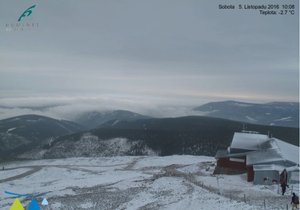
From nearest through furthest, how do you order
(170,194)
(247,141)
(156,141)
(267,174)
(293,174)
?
(170,194) < (293,174) < (267,174) < (247,141) < (156,141)

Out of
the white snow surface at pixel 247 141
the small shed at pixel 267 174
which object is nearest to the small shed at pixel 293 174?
the small shed at pixel 267 174

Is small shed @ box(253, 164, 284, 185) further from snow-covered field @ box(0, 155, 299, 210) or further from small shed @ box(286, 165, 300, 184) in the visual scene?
snow-covered field @ box(0, 155, 299, 210)

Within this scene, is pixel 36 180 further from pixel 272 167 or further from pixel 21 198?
pixel 272 167

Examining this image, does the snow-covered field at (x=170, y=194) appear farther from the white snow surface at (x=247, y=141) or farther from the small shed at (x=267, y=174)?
the white snow surface at (x=247, y=141)

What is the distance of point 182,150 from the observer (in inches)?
4589

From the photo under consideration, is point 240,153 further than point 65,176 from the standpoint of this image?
No

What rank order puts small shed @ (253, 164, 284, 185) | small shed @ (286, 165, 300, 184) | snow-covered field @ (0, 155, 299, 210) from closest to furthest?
1. snow-covered field @ (0, 155, 299, 210)
2. small shed @ (286, 165, 300, 184)
3. small shed @ (253, 164, 284, 185)

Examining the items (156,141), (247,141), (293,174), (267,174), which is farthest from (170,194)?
(156,141)

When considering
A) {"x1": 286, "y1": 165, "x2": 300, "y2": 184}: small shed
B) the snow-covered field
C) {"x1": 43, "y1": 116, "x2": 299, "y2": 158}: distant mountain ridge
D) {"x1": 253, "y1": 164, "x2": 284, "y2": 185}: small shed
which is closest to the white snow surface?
the snow-covered field

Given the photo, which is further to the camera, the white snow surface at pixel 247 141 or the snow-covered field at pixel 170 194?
the white snow surface at pixel 247 141

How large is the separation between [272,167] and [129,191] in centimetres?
1722

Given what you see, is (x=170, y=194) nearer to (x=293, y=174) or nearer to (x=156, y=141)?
(x=293, y=174)

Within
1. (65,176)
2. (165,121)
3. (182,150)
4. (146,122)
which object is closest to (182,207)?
(65,176)

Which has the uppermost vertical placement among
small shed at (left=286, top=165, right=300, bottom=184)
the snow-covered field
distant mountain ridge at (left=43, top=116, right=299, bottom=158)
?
small shed at (left=286, top=165, right=300, bottom=184)
